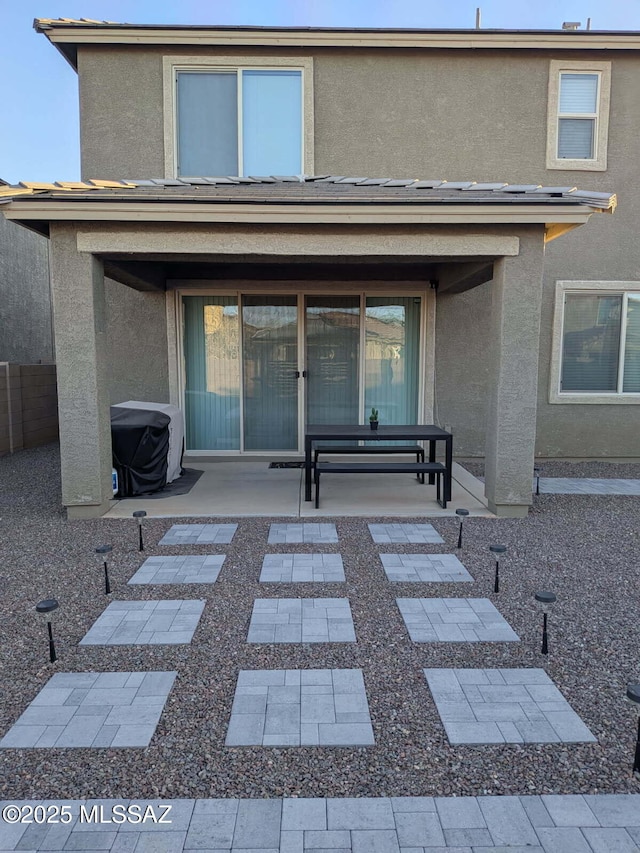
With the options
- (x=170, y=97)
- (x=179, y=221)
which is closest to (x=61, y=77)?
(x=170, y=97)

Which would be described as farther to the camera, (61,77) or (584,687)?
(61,77)

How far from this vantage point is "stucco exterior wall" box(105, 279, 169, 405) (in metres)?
8.94

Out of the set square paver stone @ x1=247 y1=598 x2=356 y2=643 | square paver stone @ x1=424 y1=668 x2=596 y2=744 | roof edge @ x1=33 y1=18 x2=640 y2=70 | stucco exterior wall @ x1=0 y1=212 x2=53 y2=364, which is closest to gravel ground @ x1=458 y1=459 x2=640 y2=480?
square paver stone @ x1=247 y1=598 x2=356 y2=643

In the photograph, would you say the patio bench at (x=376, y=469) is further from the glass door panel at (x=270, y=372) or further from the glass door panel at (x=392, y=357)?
the glass door panel at (x=392, y=357)

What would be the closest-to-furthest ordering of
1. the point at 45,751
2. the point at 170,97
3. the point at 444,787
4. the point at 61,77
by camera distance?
the point at 444,787 → the point at 45,751 → the point at 170,97 → the point at 61,77

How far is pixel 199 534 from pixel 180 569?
927mm

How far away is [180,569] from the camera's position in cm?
486

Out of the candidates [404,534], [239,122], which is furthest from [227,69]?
[404,534]

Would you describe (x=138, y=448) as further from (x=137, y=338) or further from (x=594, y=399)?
(x=594, y=399)

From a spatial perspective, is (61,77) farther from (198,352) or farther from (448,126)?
(448,126)

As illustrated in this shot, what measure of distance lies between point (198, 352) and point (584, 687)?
291 inches

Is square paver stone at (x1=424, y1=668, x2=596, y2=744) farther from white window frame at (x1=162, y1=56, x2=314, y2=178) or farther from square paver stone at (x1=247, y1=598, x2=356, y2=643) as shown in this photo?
white window frame at (x1=162, y1=56, x2=314, y2=178)

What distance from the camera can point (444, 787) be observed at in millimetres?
2402

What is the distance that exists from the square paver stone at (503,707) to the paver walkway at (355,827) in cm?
38
